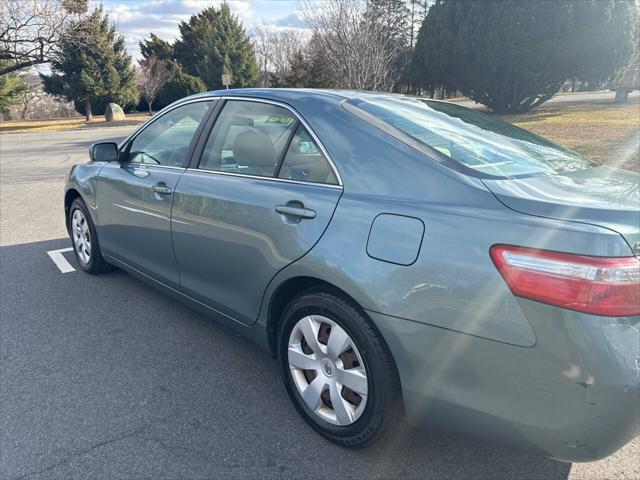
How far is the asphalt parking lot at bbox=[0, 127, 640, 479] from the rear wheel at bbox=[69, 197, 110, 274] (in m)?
0.35

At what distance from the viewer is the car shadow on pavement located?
2264mm

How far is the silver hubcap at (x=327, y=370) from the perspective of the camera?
2.21 metres

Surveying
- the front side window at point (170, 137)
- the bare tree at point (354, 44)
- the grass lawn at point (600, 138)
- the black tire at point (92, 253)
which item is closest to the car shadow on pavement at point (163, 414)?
the black tire at point (92, 253)

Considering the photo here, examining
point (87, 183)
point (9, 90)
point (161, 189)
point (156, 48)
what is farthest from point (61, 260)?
point (156, 48)

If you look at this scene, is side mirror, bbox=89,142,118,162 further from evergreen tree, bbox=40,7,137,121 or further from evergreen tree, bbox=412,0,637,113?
evergreen tree, bbox=40,7,137,121

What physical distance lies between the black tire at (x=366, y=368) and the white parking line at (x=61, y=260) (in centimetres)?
335

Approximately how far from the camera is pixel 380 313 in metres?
2.00

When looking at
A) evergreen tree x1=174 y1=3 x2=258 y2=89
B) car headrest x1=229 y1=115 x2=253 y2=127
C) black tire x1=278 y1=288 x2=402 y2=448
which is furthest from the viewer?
evergreen tree x1=174 y1=3 x2=258 y2=89

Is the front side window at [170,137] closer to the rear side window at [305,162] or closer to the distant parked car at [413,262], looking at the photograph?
the distant parked car at [413,262]

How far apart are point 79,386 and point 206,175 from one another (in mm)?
1426

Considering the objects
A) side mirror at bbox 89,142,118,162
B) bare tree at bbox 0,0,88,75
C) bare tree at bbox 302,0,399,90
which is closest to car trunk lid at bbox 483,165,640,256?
side mirror at bbox 89,142,118,162

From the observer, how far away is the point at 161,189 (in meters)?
3.26

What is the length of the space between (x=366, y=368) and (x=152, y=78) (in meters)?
42.5

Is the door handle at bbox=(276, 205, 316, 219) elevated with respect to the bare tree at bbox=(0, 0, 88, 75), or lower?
lower
